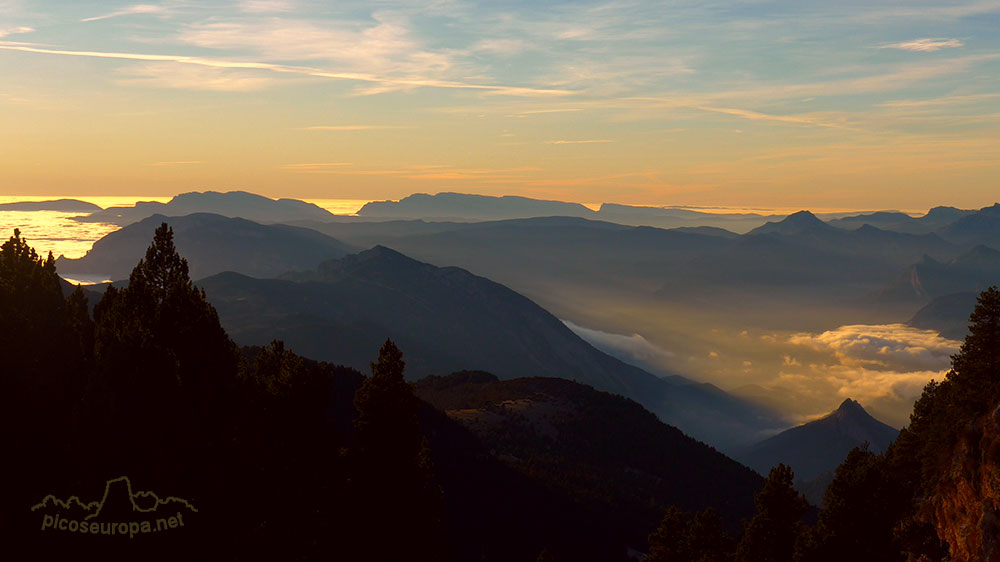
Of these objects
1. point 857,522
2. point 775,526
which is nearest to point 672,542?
point 775,526

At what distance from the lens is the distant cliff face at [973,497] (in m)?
32.6

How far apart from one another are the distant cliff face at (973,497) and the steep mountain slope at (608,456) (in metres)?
85.0

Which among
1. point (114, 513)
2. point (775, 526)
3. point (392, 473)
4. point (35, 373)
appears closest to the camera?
point (114, 513)

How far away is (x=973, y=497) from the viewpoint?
35.3 meters

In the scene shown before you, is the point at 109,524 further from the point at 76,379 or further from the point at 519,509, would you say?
the point at 519,509

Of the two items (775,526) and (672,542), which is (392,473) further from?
(672,542)

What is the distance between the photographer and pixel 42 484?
24.6 m

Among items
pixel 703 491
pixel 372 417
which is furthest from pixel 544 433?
pixel 372 417

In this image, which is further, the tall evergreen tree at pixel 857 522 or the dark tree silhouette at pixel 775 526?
the dark tree silhouette at pixel 775 526

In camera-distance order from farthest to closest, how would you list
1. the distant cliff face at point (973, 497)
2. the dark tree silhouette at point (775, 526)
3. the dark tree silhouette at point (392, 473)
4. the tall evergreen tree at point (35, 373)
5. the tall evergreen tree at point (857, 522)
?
the dark tree silhouette at point (775, 526) < the tall evergreen tree at point (857, 522) < the distant cliff face at point (973, 497) < the dark tree silhouette at point (392, 473) < the tall evergreen tree at point (35, 373)

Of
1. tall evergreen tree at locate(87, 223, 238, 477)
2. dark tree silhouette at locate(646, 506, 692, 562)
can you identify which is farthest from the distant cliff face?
tall evergreen tree at locate(87, 223, 238, 477)

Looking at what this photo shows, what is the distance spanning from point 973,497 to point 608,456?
137 meters

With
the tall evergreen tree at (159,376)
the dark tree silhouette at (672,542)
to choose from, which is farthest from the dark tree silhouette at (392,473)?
the dark tree silhouette at (672,542)

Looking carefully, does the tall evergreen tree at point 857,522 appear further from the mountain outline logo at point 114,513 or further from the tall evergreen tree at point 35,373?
the tall evergreen tree at point 35,373
